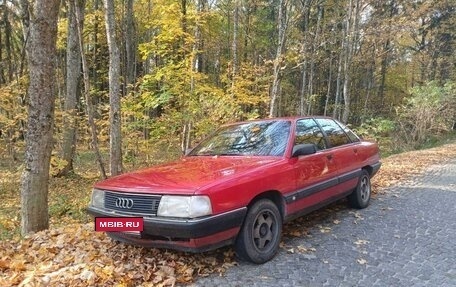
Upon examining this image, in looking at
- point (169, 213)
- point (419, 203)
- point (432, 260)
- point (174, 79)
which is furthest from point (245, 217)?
point (174, 79)

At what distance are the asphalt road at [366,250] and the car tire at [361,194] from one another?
4.9 inches

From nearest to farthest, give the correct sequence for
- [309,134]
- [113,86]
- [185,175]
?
[185,175], [309,134], [113,86]

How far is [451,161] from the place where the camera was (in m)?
13.1

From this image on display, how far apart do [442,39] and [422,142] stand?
15.1 metres

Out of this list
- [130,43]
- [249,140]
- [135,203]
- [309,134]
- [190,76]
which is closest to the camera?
[135,203]

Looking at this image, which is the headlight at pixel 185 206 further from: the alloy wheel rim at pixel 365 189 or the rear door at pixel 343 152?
the alloy wheel rim at pixel 365 189

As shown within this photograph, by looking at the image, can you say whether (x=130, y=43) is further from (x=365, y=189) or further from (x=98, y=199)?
(x=98, y=199)

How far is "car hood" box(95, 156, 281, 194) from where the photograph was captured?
142 inches

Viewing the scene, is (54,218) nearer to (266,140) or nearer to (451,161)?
(266,140)

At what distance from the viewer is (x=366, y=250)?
448cm

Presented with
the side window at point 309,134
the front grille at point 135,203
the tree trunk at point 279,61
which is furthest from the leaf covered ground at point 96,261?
the tree trunk at point 279,61

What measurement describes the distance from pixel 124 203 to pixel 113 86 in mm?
5956

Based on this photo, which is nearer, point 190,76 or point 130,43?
point 190,76

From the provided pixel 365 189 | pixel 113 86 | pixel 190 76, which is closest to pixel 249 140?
pixel 365 189
